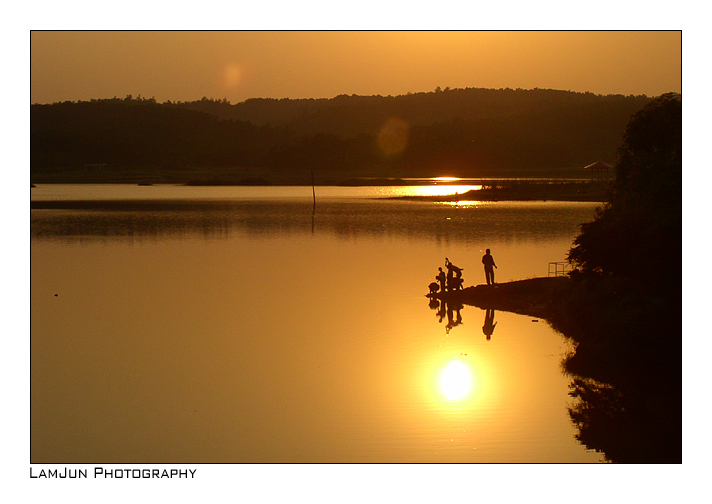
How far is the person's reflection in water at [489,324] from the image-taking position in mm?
24859

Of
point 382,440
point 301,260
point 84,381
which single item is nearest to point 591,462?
point 382,440

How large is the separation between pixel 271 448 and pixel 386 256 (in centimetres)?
3155

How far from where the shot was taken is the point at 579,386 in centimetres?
1958

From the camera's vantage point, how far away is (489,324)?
2620 cm

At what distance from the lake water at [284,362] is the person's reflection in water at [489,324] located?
287mm

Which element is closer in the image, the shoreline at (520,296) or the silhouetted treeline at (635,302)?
the silhouetted treeline at (635,302)

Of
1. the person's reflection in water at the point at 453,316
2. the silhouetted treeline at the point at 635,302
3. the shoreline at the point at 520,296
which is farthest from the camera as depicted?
the shoreline at the point at 520,296

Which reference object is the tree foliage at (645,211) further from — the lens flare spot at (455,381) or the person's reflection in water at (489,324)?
the lens flare spot at (455,381)

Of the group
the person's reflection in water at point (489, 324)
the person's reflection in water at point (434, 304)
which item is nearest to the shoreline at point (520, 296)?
the person's reflection in water at point (434, 304)

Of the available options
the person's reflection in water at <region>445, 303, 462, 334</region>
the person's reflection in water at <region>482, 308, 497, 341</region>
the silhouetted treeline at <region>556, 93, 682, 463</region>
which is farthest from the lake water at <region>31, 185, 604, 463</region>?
the silhouetted treeline at <region>556, 93, 682, 463</region>

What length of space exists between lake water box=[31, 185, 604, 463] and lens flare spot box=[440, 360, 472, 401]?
68 mm

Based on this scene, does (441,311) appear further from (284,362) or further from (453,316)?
(284,362)

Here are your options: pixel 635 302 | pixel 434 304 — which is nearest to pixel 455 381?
pixel 635 302

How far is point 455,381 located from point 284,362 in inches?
189
